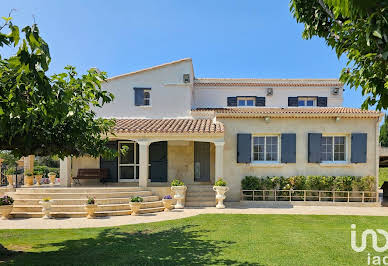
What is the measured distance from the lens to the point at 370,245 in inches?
288

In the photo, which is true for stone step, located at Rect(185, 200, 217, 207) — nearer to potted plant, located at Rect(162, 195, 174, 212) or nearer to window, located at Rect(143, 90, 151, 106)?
potted plant, located at Rect(162, 195, 174, 212)

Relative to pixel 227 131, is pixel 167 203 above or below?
below

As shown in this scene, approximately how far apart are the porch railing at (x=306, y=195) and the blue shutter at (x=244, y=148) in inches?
66.7

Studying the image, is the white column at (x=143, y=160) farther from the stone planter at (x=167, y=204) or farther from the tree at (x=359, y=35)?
the tree at (x=359, y=35)

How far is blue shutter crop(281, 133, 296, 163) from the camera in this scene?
14.7 metres

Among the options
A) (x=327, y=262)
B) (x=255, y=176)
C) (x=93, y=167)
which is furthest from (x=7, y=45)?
(x=93, y=167)

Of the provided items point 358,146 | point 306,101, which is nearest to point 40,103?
point 358,146

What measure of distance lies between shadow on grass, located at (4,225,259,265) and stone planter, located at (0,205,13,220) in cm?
504

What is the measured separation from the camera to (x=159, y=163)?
1653 cm

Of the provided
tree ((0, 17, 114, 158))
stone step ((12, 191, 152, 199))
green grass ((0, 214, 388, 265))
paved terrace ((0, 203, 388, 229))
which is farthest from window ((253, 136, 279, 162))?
tree ((0, 17, 114, 158))

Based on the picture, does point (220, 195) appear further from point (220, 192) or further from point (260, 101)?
point (260, 101)

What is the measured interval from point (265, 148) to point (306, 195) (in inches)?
127

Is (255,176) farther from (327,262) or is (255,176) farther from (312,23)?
(312,23)

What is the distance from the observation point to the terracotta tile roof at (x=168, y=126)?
14109mm
